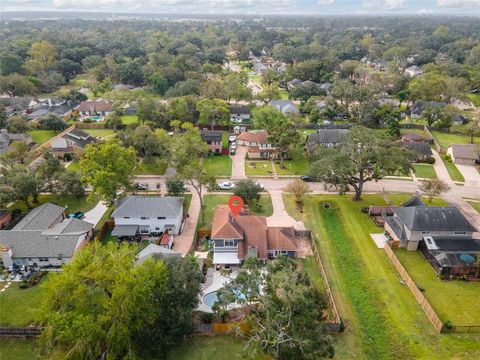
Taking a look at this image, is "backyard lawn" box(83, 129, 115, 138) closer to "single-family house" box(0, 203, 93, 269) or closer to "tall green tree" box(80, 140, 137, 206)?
"tall green tree" box(80, 140, 137, 206)

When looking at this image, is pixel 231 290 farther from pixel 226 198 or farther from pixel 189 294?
pixel 226 198

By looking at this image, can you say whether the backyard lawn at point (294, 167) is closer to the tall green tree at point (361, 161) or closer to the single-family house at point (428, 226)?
the tall green tree at point (361, 161)

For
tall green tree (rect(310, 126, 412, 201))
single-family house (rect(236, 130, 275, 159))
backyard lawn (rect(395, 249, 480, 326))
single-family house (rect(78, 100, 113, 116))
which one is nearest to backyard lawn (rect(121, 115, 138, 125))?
single-family house (rect(78, 100, 113, 116))

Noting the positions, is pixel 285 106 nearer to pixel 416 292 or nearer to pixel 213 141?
pixel 213 141

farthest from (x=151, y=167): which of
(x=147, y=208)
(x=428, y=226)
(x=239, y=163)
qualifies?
(x=428, y=226)

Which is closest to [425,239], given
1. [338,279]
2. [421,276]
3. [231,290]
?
[421,276]

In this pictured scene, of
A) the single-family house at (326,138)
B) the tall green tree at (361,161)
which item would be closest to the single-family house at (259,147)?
the single-family house at (326,138)
